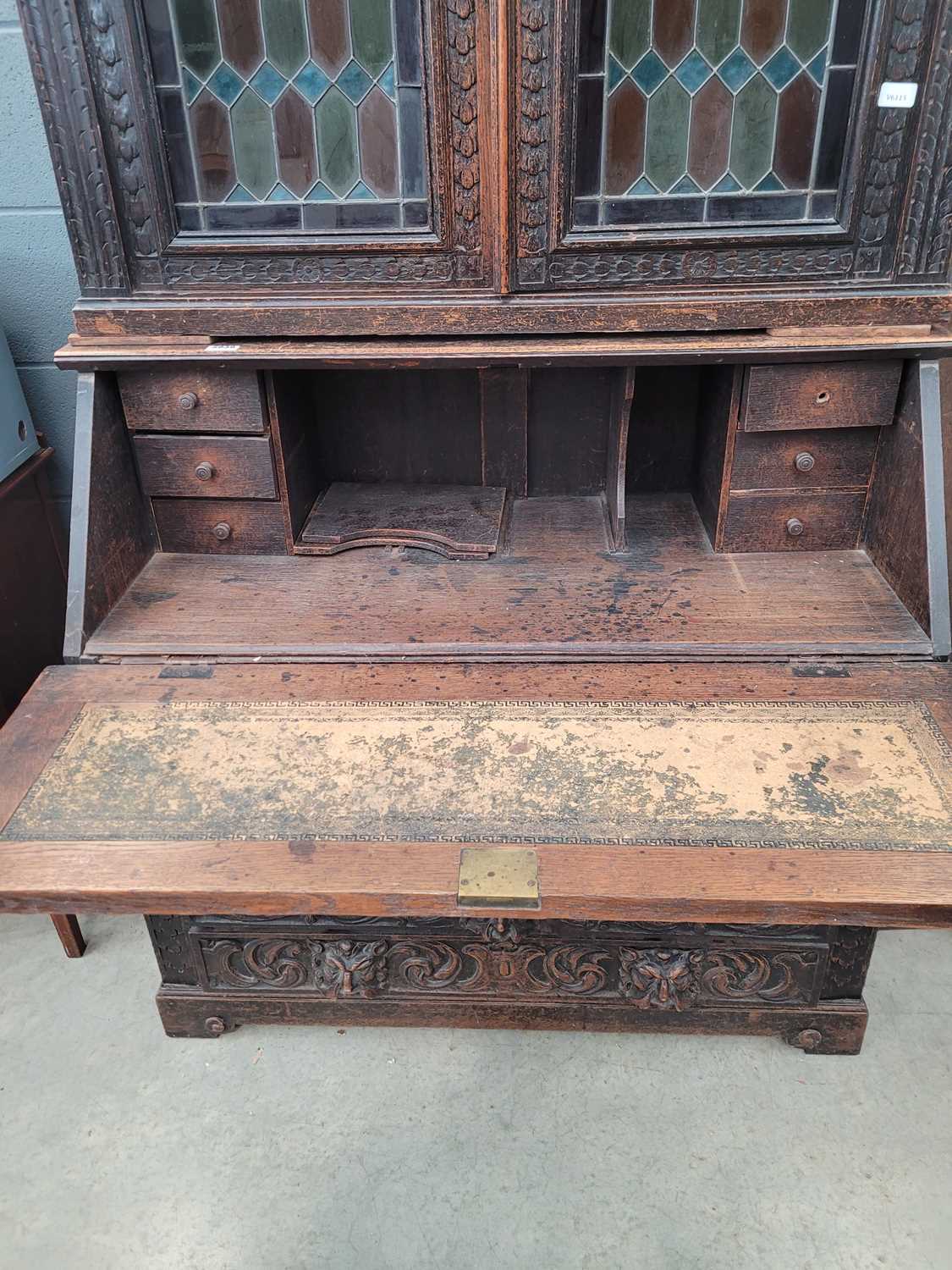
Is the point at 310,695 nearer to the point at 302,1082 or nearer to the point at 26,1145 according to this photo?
the point at 302,1082

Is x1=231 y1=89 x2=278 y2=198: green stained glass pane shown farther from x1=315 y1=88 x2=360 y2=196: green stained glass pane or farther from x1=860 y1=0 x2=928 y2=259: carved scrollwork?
x1=860 y1=0 x2=928 y2=259: carved scrollwork

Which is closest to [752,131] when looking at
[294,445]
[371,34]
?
[371,34]

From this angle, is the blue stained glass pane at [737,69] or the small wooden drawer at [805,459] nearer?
the blue stained glass pane at [737,69]

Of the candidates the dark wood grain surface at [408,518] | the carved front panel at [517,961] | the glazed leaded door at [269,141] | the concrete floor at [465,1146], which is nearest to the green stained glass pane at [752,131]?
the glazed leaded door at [269,141]

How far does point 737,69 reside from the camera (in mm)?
1328

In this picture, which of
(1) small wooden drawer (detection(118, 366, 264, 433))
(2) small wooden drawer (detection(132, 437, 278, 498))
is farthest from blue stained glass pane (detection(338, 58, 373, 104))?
(2) small wooden drawer (detection(132, 437, 278, 498))

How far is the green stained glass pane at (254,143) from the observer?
1.37 m

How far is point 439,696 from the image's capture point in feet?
4.53

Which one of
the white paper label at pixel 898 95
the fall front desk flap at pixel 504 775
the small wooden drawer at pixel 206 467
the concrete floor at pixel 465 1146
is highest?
the white paper label at pixel 898 95

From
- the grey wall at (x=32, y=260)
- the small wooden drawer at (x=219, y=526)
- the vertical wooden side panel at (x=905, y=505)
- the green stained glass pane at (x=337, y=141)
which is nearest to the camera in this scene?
the green stained glass pane at (x=337, y=141)

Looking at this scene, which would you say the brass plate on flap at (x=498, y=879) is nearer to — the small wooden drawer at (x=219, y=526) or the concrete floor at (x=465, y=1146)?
the concrete floor at (x=465, y=1146)

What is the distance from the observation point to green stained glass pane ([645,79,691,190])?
52.7 inches

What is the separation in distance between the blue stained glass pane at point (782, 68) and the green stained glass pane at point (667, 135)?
0.39ft

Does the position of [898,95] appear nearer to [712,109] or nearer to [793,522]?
[712,109]
